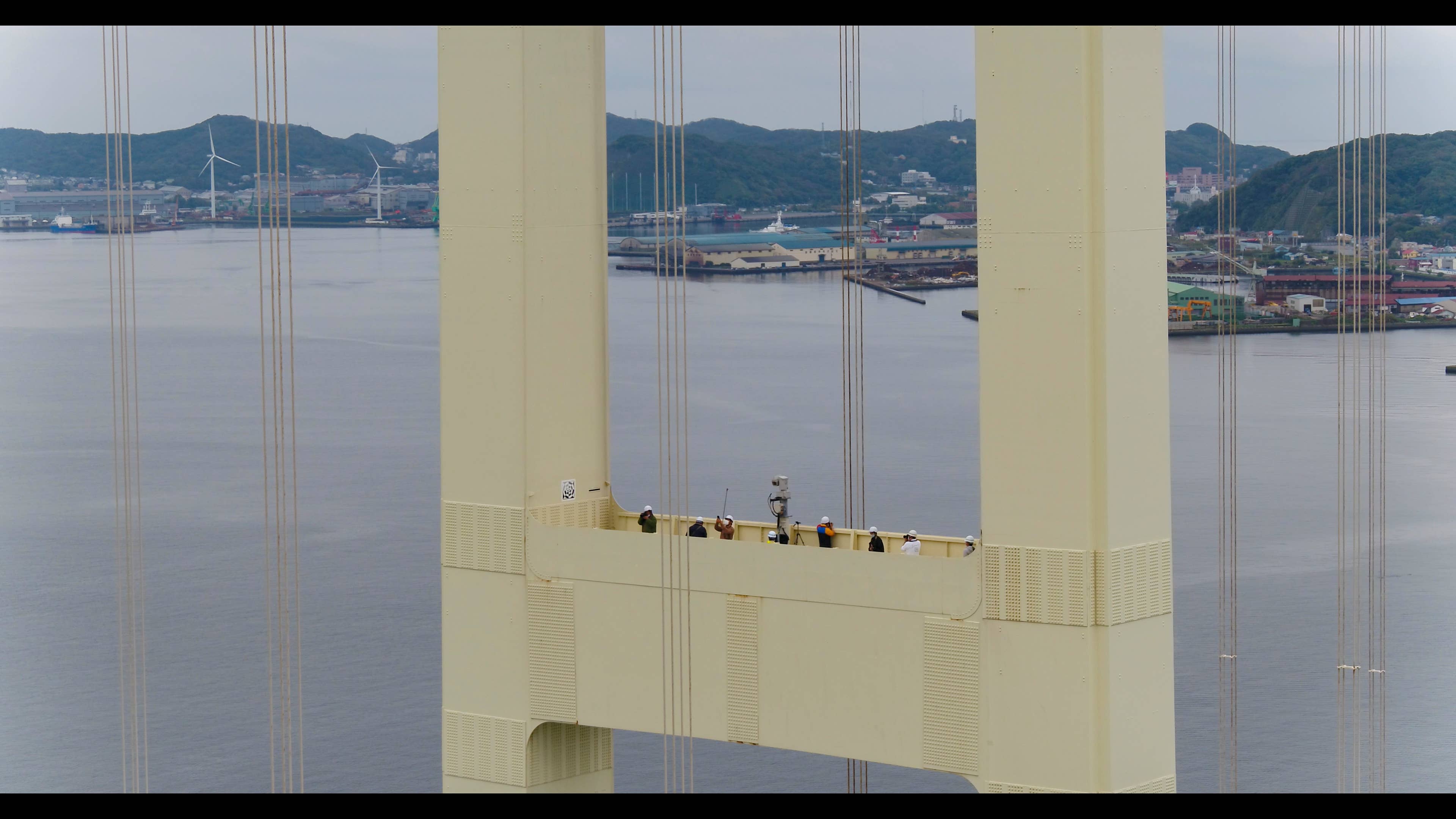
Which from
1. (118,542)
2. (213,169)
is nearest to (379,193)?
(213,169)

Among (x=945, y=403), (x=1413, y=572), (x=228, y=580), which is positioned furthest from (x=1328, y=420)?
(x=228, y=580)

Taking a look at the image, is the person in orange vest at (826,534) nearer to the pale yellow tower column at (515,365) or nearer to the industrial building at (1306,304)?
the pale yellow tower column at (515,365)

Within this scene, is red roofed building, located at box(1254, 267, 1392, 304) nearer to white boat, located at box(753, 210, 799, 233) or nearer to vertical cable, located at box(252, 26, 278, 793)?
white boat, located at box(753, 210, 799, 233)

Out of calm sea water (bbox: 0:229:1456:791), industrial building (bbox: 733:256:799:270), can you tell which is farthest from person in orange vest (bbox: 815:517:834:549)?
industrial building (bbox: 733:256:799:270)

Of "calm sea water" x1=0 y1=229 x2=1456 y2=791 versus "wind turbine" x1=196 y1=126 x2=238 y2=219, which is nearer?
"calm sea water" x1=0 y1=229 x2=1456 y2=791

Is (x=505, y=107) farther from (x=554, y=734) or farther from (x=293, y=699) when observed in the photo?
(x=293, y=699)
